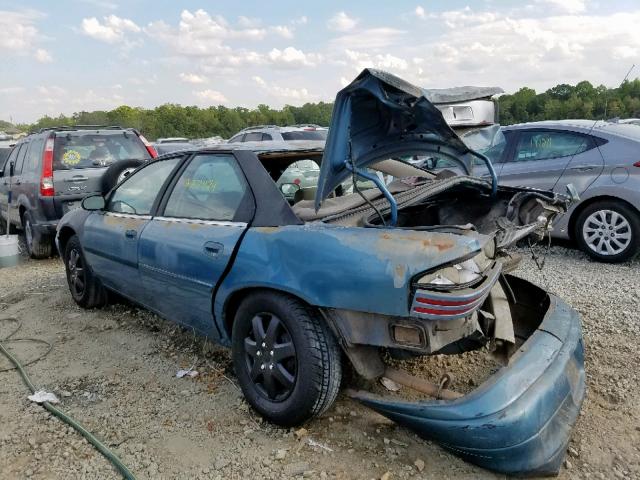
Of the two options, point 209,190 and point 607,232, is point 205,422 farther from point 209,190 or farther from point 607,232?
point 607,232

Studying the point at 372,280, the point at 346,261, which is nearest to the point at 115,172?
the point at 346,261

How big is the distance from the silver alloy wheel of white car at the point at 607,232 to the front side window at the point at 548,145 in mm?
792

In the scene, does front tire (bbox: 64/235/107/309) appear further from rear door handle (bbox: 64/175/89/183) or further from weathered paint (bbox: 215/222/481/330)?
weathered paint (bbox: 215/222/481/330)

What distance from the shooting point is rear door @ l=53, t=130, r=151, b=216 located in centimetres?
684

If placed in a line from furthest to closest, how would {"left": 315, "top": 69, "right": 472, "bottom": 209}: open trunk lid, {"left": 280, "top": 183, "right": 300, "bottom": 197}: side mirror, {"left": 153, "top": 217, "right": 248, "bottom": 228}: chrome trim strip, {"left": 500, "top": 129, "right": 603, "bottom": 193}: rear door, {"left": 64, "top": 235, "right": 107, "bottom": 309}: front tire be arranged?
{"left": 500, "top": 129, "right": 603, "bottom": 193}: rear door, {"left": 64, "top": 235, "right": 107, "bottom": 309}: front tire, {"left": 280, "top": 183, "right": 300, "bottom": 197}: side mirror, {"left": 153, "top": 217, "right": 248, "bottom": 228}: chrome trim strip, {"left": 315, "top": 69, "right": 472, "bottom": 209}: open trunk lid

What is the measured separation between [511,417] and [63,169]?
6482 mm

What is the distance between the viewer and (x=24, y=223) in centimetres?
755

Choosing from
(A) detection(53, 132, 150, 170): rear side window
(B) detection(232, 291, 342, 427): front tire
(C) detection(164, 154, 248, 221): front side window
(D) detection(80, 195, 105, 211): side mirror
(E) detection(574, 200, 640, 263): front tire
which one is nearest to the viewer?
(B) detection(232, 291, 342, 427): front tire

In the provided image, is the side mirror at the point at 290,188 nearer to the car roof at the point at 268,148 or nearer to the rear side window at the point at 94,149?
the car roof at the point at 268,148

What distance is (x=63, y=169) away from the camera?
270 inches

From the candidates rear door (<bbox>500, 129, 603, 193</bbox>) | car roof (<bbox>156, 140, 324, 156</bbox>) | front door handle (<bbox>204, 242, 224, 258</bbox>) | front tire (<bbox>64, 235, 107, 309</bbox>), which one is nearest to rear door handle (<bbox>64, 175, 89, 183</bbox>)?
front tire (<bbox>64, 235, 107, 309</bbox>)

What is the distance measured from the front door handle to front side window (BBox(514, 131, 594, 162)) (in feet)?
15.5

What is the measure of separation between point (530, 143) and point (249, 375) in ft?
16.4

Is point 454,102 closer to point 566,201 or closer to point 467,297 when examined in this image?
point 467,297
